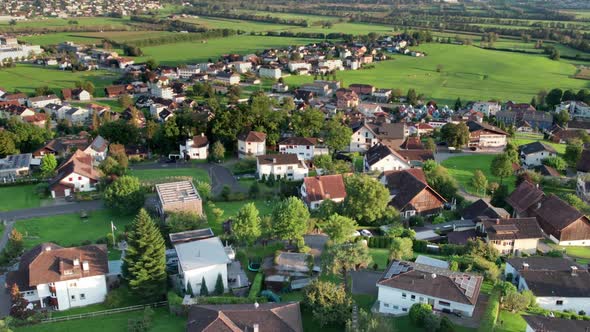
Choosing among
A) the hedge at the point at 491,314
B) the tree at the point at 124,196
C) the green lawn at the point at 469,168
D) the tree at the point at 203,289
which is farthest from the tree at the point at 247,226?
the green lawn at the point at 469,168

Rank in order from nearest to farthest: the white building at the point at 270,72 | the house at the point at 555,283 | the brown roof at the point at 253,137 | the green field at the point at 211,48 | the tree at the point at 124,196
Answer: the house at the point at 555,283 → the tree at the point at 124,196 → the brown roof at the point at 253,137 → the white building at the point at 270,72 → the green field at the point at 211,48

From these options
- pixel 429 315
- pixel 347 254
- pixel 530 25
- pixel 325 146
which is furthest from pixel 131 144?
pixel 530 25

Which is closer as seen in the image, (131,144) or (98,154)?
(98,154)

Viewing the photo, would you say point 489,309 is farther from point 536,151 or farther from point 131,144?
point 131,144

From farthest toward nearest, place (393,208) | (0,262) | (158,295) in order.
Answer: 1. (393,208)
2. (0,262)
3. (158,295)

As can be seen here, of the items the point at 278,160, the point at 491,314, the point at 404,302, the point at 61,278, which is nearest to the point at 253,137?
the point at 278,160

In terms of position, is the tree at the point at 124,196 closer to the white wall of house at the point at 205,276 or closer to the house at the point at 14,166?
the white wall of house at the point at 205,276
